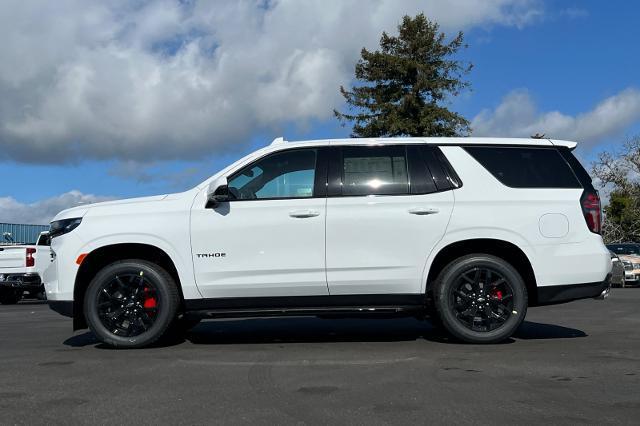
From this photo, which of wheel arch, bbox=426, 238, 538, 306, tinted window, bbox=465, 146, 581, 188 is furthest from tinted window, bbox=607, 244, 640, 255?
wheel arch, bbox=426, 238, 538, 306

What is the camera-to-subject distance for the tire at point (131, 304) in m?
6.45

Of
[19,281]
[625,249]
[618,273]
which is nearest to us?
[19,281]

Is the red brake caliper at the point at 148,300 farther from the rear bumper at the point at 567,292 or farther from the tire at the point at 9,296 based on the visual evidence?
the tire at the point at 9,296

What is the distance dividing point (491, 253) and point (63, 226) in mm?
4186

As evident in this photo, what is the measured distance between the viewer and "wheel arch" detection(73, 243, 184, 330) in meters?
6.54

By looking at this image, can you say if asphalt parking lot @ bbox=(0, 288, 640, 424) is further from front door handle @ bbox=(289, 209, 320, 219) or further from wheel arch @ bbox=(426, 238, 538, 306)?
front door handle @ bbox=(289, 209, 320, 219)

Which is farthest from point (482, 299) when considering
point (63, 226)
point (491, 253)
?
point (63, 226)

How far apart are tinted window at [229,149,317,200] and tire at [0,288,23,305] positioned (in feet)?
41.3

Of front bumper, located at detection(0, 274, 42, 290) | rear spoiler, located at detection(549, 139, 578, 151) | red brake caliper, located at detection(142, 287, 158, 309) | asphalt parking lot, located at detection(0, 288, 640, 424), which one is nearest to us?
asphalt parking lot, located at detection(0, 288, 640, 424)

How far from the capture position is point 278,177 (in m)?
6.62

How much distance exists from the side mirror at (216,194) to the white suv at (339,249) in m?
0.01

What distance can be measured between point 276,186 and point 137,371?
217 centimetres

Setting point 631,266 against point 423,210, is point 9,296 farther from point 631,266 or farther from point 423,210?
point 631,266

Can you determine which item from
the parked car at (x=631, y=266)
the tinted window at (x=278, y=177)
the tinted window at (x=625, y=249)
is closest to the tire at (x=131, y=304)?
the tinted window at (x=278, y=177)
